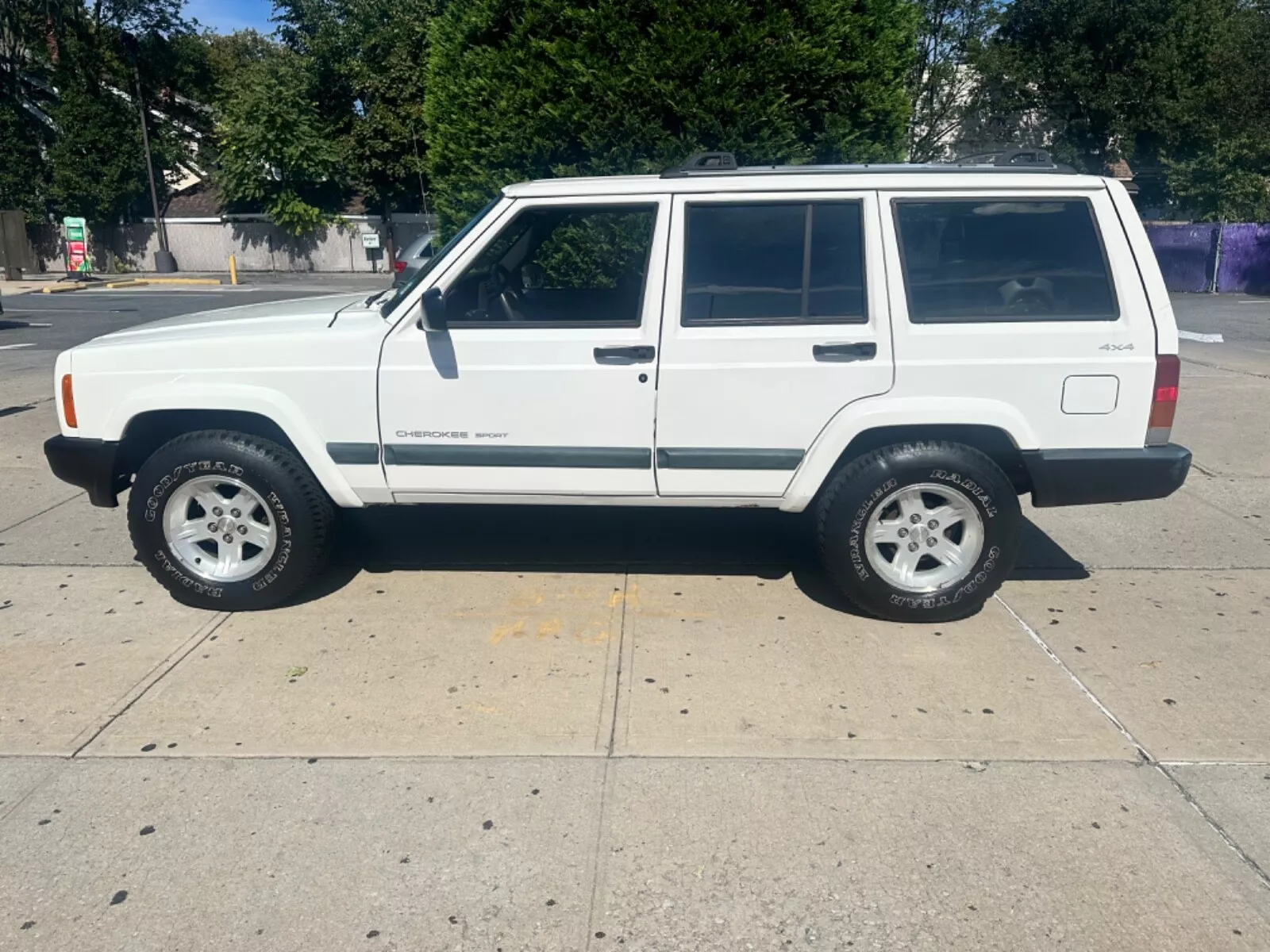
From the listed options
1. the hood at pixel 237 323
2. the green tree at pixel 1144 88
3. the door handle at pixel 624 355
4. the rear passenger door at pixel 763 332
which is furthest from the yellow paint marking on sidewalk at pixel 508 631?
the green tree at pixel 1144 88

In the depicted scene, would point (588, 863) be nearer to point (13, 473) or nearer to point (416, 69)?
point (13, 473)

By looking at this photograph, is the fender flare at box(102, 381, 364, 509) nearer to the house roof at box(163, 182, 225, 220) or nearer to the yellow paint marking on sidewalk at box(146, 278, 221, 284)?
the yellow paint marking on sidewalk at box(146, 278, 221, 284)

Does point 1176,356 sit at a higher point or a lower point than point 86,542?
higher

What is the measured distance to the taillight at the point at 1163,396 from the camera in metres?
4.65

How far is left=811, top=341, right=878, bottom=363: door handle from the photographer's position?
15.4 ft

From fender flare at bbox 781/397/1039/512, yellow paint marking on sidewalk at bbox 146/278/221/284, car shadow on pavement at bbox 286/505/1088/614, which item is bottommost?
yellow paint marking on sidewalk at bbox 146/278/221/284

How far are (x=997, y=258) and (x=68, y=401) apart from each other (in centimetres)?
417

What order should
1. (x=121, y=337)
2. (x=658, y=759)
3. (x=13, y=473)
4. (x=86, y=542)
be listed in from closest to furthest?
1. (x=658, y=759)
2. (x=121, y=337)
3. (x=86, y=542)
4. (x=13, y=473)

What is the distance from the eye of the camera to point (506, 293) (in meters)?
5.11

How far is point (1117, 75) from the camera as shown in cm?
3597

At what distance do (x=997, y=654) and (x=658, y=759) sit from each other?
1.70 m

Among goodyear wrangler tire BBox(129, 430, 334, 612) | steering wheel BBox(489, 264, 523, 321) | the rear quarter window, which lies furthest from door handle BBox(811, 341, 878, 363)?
goodyear wrangler tire BBox(129, 430, 334, 612)

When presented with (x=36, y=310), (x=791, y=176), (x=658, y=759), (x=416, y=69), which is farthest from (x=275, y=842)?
(x=416, y=69)

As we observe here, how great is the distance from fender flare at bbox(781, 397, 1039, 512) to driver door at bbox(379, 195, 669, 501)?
78cm
